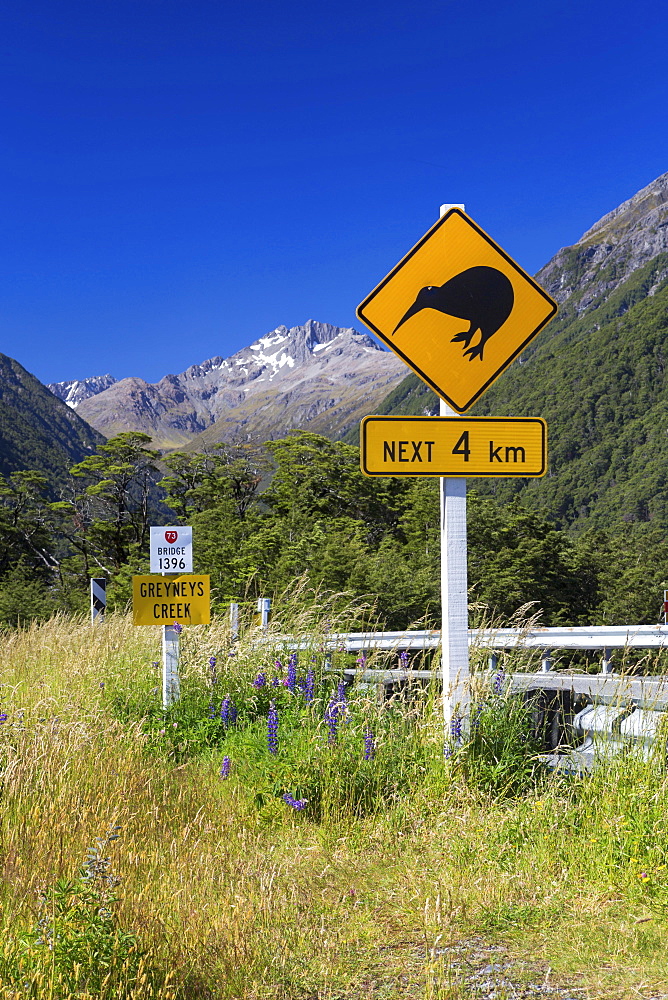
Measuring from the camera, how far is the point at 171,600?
233 inches

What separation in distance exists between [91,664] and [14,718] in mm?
1619

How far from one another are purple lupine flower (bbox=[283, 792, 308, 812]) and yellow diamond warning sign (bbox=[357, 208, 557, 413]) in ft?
7.07

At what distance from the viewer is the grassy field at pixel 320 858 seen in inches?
96.7

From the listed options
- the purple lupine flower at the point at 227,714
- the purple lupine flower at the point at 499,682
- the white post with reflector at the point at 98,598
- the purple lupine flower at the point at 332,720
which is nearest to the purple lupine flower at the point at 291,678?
the purple lupine flower at the point at 227,714

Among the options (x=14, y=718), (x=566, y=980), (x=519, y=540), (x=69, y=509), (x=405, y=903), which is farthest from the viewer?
(x=69, y=509)

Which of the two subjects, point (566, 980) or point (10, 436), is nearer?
point (566, 980)

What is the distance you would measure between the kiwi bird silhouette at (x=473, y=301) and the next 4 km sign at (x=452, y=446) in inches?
16.5

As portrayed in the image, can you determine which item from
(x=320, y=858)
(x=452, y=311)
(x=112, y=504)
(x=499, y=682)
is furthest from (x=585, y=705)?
(x=112, y=504)

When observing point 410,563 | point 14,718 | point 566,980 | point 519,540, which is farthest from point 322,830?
point 519,540

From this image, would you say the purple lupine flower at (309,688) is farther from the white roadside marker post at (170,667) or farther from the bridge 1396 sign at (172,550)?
the bridge 1396 sign at (172,550)

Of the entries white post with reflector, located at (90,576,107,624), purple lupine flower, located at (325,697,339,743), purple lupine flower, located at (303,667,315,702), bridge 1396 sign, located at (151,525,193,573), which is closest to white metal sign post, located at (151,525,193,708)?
bridge 1396 sign, located at (151,525,193,573)

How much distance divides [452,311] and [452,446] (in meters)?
0.74

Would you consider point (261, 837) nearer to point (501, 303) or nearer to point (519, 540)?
point (501, 303)

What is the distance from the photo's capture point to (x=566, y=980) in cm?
254
